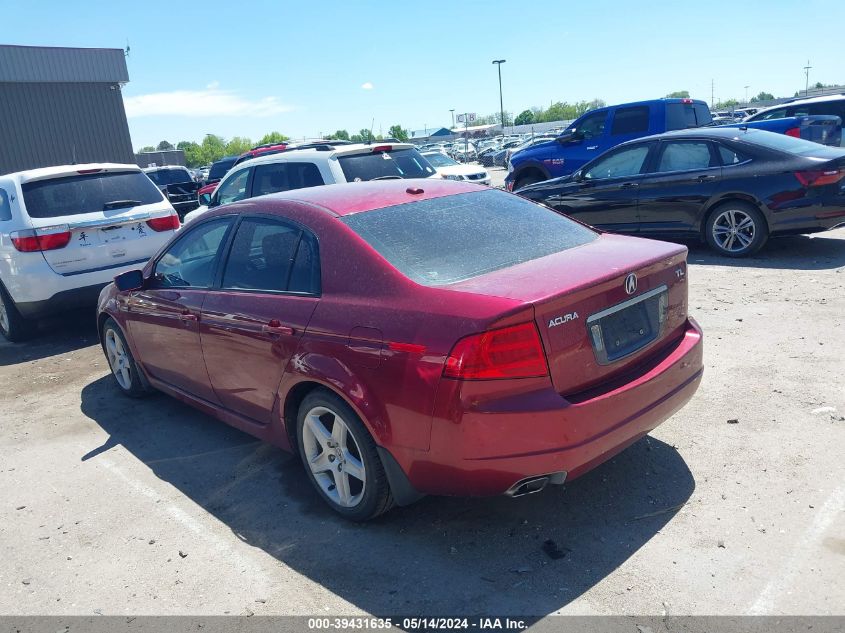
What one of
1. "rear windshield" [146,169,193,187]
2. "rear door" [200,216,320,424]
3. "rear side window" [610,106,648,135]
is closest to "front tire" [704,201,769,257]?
"rear side window" [610,106,648,135]

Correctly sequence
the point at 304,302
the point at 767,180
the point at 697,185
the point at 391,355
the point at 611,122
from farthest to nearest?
the point at 611,122
the point at 697,185
the point at 767,180
the point at 304,302
the point at 391,355

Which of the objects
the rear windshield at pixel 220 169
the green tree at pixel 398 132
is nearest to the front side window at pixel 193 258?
the rear windshield at pixel 220 169

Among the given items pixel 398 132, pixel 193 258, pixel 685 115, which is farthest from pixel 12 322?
pixel 398 132

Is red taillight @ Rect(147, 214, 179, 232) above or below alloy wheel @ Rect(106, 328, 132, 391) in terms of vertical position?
above

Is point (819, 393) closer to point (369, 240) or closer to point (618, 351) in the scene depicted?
point (618, 351)

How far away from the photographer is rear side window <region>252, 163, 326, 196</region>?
27.6ft

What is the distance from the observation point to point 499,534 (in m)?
3.41

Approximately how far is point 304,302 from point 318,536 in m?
1.19

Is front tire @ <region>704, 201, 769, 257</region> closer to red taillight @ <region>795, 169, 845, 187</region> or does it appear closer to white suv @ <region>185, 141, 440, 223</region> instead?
red taillight @ <region>795, 169, 845, 187</region>

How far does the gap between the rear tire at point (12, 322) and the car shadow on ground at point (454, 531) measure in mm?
4332

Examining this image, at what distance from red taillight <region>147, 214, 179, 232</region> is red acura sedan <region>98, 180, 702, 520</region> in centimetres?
382

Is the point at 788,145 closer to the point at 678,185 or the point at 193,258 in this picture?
the point at 678,185

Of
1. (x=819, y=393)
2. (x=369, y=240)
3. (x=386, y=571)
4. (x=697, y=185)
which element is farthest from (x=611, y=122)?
(x=386, y=571)

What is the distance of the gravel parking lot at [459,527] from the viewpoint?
2.96 metres
